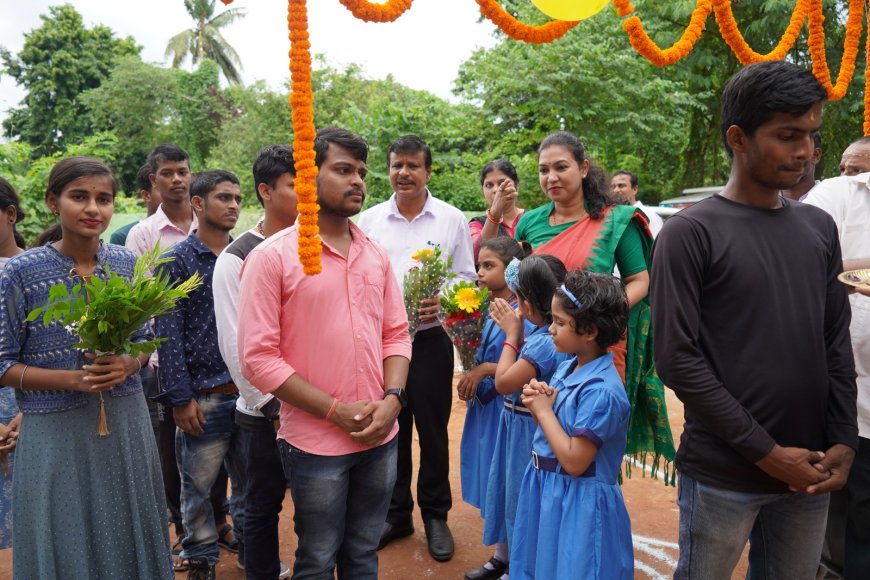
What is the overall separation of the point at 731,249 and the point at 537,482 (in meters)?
1.35

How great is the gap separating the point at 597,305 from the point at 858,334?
118 cm

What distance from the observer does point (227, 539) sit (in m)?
4.11

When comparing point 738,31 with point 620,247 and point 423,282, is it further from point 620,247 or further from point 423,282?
point 423,282

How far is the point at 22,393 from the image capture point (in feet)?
8.96

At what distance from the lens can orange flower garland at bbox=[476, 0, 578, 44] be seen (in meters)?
2.80

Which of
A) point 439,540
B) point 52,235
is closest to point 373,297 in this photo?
point 439,540

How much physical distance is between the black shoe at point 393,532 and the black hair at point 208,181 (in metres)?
2.33

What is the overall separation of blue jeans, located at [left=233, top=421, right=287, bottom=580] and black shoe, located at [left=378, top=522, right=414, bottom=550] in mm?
963

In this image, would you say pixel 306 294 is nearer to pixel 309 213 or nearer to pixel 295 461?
pixel 309 213

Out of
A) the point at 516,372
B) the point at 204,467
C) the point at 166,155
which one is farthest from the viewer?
the point at 166,155

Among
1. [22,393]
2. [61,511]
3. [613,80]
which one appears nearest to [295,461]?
[61,511]

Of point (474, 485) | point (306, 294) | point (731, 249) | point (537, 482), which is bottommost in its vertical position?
point (474, 485)

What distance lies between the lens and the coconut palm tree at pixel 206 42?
38125 mm

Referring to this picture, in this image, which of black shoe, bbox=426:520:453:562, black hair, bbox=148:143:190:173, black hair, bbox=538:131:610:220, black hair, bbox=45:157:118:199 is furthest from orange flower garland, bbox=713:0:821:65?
black hair, bbox=148:143:190:173
